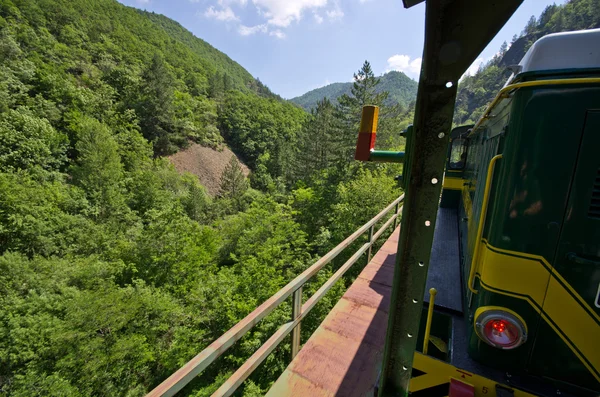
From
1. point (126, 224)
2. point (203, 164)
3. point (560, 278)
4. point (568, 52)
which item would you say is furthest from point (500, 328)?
point (203, 164)

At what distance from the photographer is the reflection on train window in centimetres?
546

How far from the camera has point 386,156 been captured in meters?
1.20

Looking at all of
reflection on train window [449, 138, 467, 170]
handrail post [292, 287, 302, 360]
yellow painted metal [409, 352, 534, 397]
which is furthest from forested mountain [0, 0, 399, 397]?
reflection on train window [449, 138, 467, 170]

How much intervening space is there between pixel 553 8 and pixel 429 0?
14593 cm

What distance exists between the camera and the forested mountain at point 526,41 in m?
72.8

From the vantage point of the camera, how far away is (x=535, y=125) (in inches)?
62.5

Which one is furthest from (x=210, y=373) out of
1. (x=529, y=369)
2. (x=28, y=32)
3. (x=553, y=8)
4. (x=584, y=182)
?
(x=553, y=8)

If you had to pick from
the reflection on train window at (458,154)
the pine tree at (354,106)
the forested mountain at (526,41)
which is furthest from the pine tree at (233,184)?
the forested mountain at (526,41)

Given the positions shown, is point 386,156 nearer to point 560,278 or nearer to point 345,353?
point 560,278

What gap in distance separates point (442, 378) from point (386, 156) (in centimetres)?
182

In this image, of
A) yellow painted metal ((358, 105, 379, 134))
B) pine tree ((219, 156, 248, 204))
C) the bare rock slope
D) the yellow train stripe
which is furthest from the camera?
the bare rock slope

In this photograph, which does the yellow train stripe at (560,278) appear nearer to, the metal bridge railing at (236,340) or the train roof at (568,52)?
the train roof at (568,52)

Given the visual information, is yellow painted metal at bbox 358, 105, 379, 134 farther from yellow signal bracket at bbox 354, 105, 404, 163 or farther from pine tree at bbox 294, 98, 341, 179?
pine tree at bbox 294, 98, 341, 179

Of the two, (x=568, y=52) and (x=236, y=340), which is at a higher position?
(x=568, y=52)
